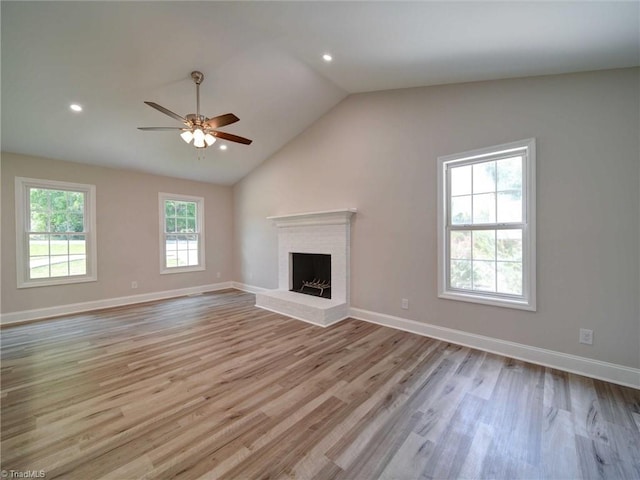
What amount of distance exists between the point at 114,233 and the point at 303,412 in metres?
4.89

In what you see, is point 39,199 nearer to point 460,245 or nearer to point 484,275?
point 460,245

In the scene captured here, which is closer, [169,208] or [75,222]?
[75,222]

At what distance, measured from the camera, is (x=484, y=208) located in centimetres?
297

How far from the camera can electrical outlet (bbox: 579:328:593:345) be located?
2.36m

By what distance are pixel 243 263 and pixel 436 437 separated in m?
5.27

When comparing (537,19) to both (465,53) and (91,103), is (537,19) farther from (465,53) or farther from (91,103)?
(91,103)

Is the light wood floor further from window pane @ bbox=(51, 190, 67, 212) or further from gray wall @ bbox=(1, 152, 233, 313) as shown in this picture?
window pane @ bbox=(51, 190, 67, 212)

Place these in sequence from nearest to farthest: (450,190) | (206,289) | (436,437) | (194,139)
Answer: (436,437) < (194,139) < (450,190) < (206,289)

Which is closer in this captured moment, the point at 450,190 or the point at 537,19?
the point at 537,19

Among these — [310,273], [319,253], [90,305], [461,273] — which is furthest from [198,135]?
[90,305]

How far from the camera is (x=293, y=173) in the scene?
4945 millimetres

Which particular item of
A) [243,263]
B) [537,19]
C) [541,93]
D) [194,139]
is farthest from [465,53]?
[243,263]

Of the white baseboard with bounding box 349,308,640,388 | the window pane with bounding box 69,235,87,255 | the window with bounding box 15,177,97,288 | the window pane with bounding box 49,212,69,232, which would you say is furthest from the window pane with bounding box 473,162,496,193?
the window pane with bounding box 49,212,69,232

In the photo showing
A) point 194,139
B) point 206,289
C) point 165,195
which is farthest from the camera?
point 206,289
